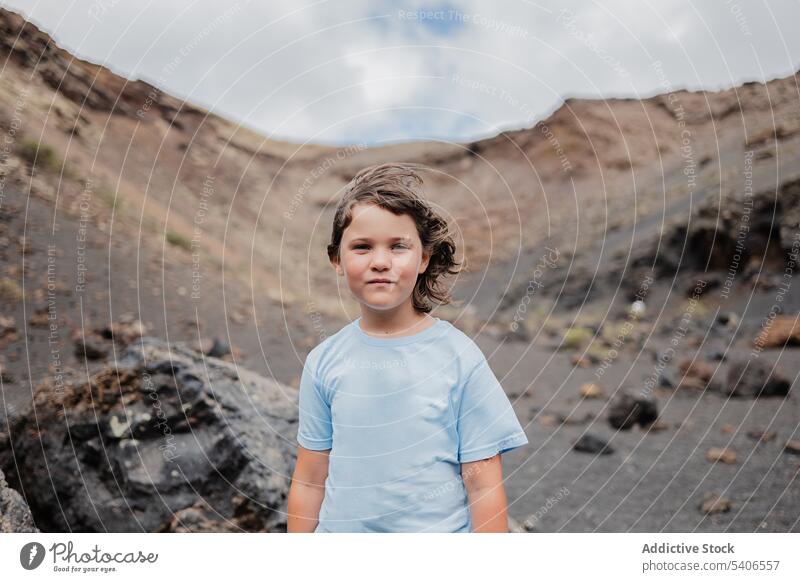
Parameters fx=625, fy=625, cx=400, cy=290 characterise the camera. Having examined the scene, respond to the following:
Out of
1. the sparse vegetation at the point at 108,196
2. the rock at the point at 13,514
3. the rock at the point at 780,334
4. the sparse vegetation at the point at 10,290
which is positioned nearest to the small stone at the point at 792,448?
the rock at the point at 780,334

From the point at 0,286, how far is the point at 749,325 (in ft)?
29.6

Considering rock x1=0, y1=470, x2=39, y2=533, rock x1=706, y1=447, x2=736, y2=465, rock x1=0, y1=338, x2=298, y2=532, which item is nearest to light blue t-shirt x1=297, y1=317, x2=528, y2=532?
rock x1=0, y1=338, x2=298, y2=532

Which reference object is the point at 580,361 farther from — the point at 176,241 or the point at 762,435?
the point at 176,241

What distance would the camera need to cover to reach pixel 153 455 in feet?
8.96

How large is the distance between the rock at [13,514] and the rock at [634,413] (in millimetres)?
4406

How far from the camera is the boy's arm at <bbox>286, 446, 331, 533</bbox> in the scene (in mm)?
1788

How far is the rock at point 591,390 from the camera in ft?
21.4

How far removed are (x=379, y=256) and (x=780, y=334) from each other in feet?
23.4

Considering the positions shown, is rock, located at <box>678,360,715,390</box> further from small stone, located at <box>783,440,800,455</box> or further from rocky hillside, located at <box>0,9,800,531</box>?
small stone, located at <box>783,440,800,455</box>

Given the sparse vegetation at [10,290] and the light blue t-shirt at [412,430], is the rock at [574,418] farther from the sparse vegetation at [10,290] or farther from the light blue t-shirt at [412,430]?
the sparse vegetation at [10,290]

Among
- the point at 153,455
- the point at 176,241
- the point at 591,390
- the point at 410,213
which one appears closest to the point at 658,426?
the point at 591,390

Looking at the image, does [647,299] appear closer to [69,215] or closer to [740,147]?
[740,147]
